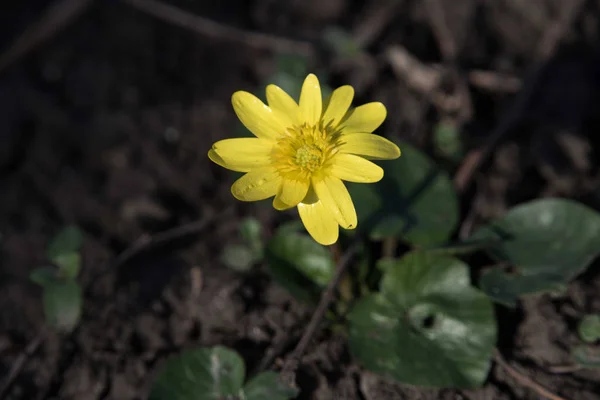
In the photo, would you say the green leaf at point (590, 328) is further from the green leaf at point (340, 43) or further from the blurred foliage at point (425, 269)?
the green leaf at point (340, 43)

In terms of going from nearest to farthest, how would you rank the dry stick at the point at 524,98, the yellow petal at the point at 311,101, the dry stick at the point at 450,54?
the yellow petal at the point at 311,101 < the dry stick at the point at 524,98 < the dry stick at the point at 450,54

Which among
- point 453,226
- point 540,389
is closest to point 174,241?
point 453,226

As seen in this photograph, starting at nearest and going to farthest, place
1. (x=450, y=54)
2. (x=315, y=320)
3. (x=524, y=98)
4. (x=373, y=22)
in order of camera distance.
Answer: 1. (x=315, y=320)
2. (x=524, y=98)
3. (x=450, y=54)
4. (x=373, y=22)

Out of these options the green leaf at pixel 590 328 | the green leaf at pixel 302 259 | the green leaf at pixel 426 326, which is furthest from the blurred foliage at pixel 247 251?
the green leaf at pixel 590 328

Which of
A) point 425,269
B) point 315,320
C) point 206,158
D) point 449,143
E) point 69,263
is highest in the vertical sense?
point 449,143

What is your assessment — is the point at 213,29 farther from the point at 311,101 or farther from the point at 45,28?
the point at 311,101

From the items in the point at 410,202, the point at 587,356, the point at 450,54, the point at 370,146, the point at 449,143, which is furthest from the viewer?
the point at 450,54

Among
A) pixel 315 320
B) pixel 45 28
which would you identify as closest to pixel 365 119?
pixel 315 320

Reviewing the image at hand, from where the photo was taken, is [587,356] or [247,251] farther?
[247,251]
